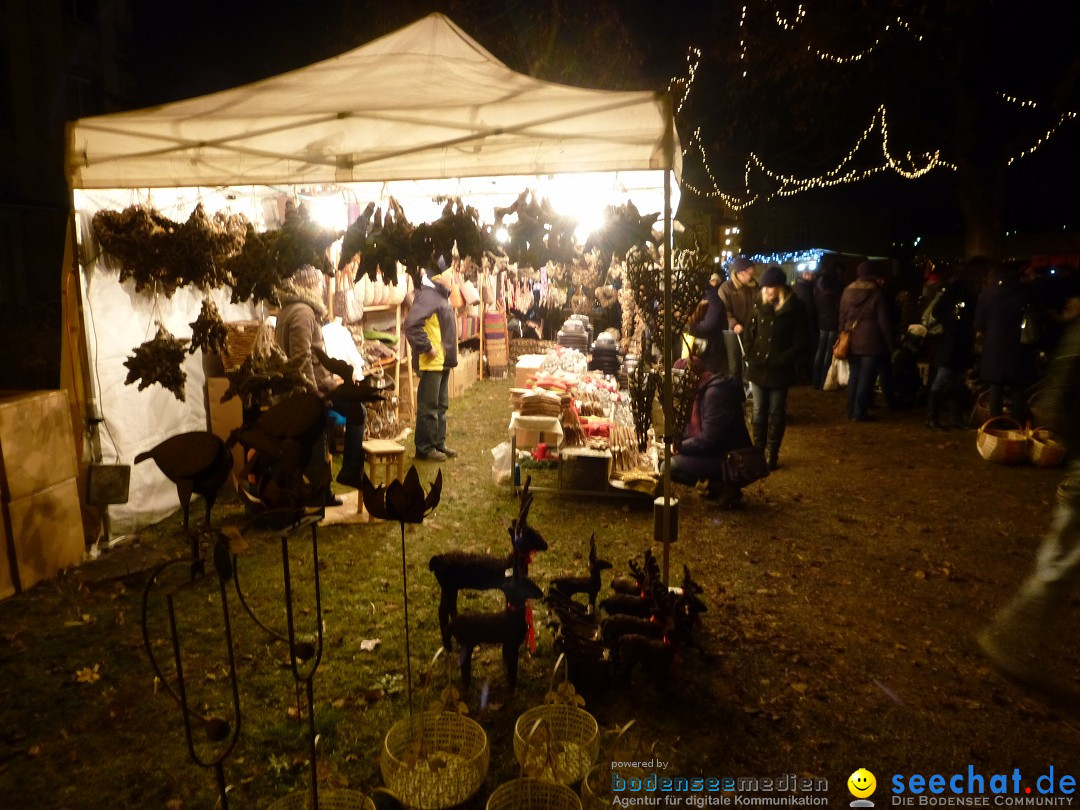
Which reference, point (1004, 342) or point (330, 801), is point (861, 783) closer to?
point (330, 801)

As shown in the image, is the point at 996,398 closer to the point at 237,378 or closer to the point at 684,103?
the point at 237,378

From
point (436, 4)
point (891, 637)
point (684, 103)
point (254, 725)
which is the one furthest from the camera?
point (684, 103)

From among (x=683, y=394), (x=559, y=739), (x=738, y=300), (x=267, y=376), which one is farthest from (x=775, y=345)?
(x=559, y=739)

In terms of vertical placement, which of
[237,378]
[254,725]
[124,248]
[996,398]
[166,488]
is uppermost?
[124,248]

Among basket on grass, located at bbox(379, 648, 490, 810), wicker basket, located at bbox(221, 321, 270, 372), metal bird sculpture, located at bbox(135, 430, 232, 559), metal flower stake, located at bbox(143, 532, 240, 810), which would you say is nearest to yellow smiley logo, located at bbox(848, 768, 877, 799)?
basket on grass, located at bbox(379, 648, 490, 810)

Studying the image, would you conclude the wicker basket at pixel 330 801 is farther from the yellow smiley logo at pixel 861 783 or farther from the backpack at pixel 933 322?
the backpack at pixel 933 322

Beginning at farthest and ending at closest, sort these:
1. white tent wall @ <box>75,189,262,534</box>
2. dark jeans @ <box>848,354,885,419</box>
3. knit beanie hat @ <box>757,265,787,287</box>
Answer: dark jeans @ <box>848,354,885,419</box> → knit beanie hat @ <box>757,265,787,287</box> → white tent wall @ <box>75,189,262,534</box>

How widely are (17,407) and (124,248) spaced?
1.29 m

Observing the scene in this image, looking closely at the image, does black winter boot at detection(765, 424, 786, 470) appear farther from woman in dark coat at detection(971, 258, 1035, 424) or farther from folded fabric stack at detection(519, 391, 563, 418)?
woman in dark coat at detection(971, 258, 1035, 424)

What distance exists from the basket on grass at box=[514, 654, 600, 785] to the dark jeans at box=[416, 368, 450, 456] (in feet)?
15.2

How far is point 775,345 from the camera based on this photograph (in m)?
6.38

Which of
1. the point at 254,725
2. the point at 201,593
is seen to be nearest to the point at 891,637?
the point at 254,725

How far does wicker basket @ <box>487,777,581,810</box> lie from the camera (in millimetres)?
2271

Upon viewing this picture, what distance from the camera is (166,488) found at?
553 centimetres
